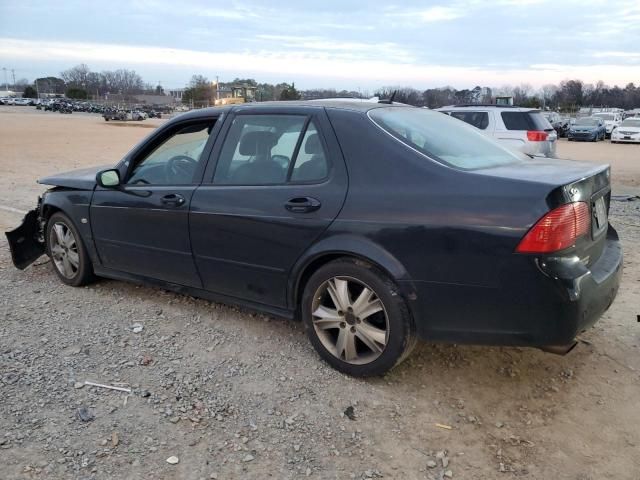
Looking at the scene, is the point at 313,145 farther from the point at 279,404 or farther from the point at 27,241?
the point at 27,241

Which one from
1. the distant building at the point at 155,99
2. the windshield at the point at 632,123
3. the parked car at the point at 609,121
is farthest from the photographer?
the distant building at the point at 155,99

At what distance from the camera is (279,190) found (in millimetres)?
3568

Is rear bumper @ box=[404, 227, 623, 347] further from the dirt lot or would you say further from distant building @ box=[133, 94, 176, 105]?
distant building @ box=[133, 94, 176, 105]

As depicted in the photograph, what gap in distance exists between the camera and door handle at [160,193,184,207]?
401 centimetres

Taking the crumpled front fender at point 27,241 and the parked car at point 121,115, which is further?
the parked car at point 121,115

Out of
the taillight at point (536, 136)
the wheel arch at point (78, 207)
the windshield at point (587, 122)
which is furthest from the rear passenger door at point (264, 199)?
the windshield at point (587, 122)

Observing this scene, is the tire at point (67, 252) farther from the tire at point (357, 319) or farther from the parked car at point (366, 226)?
the tire at point (357, 319)

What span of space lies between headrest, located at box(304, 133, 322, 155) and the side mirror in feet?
5.62

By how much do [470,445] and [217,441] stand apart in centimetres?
126

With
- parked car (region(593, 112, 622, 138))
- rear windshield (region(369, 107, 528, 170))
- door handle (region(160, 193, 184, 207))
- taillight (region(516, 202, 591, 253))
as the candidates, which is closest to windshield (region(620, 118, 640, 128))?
parked car (region(593, 112, 622, 138))

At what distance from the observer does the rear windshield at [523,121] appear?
12547 mm

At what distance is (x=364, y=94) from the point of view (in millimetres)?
7980

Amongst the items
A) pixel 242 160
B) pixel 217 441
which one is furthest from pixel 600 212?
pixel 217 441

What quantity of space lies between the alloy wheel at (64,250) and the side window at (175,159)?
38.9 inches
